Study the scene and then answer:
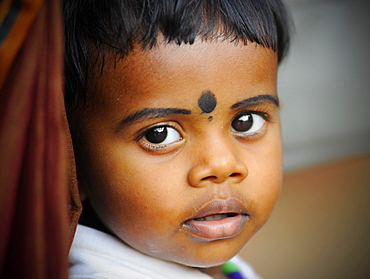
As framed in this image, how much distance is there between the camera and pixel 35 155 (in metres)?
0.76

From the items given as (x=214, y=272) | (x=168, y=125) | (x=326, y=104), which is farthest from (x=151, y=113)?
(x=326, y=104)

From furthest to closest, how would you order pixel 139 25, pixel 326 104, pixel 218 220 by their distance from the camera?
pixel 326 104, pixel 218 220, pixel 139 25

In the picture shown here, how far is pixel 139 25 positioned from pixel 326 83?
7.72 ft

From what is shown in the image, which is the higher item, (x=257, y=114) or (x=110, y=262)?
(x=257, y=114)

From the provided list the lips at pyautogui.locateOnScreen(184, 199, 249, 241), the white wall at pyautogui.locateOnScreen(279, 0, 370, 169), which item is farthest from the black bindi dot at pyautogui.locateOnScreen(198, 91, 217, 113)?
the white wall at pyautogui.locateOnScreen(279, 0, 370, 169)

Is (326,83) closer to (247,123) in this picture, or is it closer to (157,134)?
(247,123)

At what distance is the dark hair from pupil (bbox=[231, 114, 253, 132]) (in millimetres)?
189

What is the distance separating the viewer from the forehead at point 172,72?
1033mm

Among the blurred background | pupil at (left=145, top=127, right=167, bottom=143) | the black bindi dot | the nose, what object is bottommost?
the nose

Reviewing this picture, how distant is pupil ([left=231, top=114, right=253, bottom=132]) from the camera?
117cm

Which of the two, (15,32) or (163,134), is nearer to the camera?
(15,32)

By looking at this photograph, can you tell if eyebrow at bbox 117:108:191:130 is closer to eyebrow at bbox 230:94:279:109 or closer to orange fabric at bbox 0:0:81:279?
eyebrow at bbox 230:94:279:109

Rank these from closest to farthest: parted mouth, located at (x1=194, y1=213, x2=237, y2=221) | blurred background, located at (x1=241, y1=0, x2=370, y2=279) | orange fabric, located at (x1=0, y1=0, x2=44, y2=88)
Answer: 1. orange fabric, located at (x1=0, y1=0, x2=44, y2=88)
2. parted mouth, located at (x1=194, y1=213, x2=237, y2=221)
3. blurred background, located at (x1=241, y1=0, x2=370, y2=279)

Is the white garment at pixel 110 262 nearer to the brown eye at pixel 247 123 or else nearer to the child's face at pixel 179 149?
the child's face at pixel 179 149
